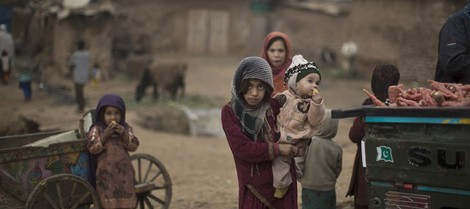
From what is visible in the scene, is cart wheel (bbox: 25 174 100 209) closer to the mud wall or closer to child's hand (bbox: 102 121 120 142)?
child's hand (bbox: 102 121 120 142)

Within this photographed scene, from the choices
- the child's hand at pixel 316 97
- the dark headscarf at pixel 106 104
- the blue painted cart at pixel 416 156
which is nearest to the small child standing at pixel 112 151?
the dark headscarf at pixel 106 104

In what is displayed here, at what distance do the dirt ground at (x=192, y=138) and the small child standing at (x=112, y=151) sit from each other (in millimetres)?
1612

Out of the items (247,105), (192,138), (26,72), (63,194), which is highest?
(247,105)

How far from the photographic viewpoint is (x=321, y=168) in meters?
4.74

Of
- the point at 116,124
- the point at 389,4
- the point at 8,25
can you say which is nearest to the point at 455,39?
the point at 116,124

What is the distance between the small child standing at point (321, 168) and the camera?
15.5 feet

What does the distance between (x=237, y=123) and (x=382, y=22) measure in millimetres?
16815

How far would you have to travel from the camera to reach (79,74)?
13.2 metres

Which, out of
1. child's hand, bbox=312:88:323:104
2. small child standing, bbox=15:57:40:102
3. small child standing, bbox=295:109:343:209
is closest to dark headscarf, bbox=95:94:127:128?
small child standing, bbox=295:109:343:209

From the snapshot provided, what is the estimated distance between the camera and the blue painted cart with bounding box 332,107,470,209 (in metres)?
3.16

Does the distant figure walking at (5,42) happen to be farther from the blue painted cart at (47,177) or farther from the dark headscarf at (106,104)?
the dark headscarf at (106,104)

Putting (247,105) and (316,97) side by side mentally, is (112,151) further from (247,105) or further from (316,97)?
(316,97)

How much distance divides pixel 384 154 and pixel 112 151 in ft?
7.76

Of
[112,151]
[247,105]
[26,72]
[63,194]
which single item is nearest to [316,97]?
[247,105]
